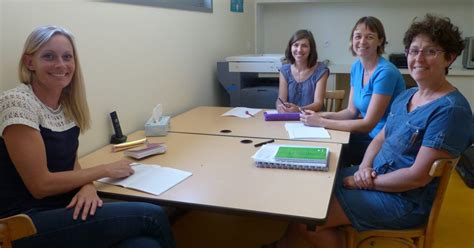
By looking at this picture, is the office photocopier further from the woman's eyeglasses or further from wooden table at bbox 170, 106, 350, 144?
the woman's eyeglasses

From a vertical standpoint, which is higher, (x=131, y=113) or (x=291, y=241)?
(x=131, y=113)

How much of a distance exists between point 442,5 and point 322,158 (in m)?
3.60

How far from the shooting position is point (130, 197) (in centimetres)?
137

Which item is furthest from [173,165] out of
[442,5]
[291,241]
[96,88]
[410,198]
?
[442,5]

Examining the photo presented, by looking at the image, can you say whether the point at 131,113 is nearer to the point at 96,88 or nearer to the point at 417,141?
the point at 96,88

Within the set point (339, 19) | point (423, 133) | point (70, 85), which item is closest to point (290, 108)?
point (423, 133)

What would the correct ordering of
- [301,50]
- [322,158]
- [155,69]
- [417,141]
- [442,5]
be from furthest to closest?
[442,5]
[301,50]
[155,69]
[322,158]
[417,141]

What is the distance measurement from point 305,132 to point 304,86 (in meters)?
0.78

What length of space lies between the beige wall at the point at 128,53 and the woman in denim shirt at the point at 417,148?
118 cm

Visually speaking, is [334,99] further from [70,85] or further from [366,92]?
[70,85]

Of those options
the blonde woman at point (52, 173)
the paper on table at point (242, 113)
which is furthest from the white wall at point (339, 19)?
the blonde woman at point (52, 173)

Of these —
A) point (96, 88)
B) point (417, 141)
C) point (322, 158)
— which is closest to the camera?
point (417, 141)

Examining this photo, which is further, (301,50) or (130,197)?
(301,50)

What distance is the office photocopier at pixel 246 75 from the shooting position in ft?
10.6
